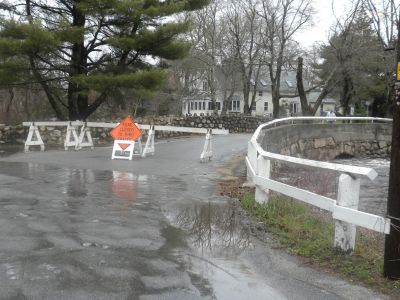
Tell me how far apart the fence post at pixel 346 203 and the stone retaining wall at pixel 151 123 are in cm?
1825

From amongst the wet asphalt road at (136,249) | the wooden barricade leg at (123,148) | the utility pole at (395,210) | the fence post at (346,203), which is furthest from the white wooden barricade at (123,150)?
the utility pole at (395,210)

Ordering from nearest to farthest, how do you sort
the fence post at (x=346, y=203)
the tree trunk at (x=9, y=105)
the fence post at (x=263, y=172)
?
the fence post at (x=346, y=203) < the fence post at (x=263, y=172) < the tree trunk at (x=9, y=105)

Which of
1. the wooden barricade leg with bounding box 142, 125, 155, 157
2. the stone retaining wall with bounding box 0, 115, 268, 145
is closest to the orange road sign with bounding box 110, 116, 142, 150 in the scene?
the wooden barricade leg with bounding box 142, 125, 155, 157

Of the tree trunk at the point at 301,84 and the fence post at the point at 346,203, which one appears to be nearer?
the fence post at the point at 346,203

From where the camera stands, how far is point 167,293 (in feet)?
15.6

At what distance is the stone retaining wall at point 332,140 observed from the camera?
2255cm

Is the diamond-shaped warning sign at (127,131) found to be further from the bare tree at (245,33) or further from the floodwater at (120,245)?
the bare tree at (245,33)

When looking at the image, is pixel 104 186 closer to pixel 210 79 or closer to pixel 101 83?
pixel 101 83

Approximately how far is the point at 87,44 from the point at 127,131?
780cm

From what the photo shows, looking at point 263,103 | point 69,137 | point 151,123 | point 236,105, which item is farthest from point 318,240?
point 263,103

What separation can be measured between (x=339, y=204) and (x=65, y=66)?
1857cm

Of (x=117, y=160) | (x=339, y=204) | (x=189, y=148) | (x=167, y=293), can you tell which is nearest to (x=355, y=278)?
(x=339, y=204)

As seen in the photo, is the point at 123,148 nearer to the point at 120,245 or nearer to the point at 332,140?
the point at 120,245

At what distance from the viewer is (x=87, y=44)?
23.2 meters
